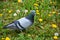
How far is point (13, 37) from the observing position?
4449mm

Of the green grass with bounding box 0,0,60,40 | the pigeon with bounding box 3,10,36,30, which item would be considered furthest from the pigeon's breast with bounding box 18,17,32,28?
the green grass with bounding box 0,0,60,40

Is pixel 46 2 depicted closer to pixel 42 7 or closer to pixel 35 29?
pixel 42 7

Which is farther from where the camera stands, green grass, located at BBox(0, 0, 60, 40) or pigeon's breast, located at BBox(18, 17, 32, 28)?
green grass, located at BBox(0, 0, 60, 40)

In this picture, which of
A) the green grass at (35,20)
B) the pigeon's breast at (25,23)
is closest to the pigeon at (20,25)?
the pigeon's breast at (25,23)

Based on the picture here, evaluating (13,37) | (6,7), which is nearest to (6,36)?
(13,37)

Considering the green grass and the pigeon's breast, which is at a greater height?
the pigeon's breast

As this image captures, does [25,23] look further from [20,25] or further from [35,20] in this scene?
[35,20]

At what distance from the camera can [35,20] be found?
504 centimetres

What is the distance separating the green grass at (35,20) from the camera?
4.54 meters

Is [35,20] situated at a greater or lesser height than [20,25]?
lesser

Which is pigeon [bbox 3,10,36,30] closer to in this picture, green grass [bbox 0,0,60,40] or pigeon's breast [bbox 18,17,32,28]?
pigeon's breast [bbox 18,17,32,28]

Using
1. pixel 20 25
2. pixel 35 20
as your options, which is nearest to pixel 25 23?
pixel 20 25

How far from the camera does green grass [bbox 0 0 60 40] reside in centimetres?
454

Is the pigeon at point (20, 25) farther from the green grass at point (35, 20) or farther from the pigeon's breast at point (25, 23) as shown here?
the green grass at point (35, 20)
